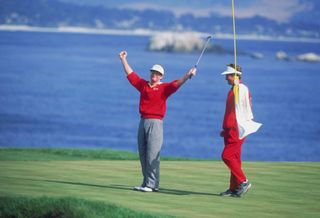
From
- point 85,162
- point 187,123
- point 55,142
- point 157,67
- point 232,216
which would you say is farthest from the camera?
point 187,123

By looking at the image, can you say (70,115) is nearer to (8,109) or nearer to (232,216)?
(8,109)

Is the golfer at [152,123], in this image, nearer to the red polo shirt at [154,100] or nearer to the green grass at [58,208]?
the red polo shirt at [154,100]

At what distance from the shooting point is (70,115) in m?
Result: 116

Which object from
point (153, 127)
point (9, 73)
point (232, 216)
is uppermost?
point (9, 73)

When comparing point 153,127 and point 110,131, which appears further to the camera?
point 110,131

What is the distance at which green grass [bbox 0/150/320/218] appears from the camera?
16125 millimetres

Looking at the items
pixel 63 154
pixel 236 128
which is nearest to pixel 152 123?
pixel 236 128

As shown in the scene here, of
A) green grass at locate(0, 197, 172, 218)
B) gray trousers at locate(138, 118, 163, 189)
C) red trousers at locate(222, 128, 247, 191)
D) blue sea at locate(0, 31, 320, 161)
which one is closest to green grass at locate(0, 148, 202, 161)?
gray trousers at locate(138, 118, 163, 189)

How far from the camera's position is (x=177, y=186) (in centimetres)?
1864

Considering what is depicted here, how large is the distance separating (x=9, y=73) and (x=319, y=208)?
17339cm

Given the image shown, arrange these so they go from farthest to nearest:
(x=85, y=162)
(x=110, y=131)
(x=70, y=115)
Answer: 1. (x=70, y=115)
2. (x=110, y=131)
3. (x=85, y=162)

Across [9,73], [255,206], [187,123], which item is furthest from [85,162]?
[9,73]

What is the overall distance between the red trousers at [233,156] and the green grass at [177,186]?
1.04ft

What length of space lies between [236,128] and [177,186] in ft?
5.66
